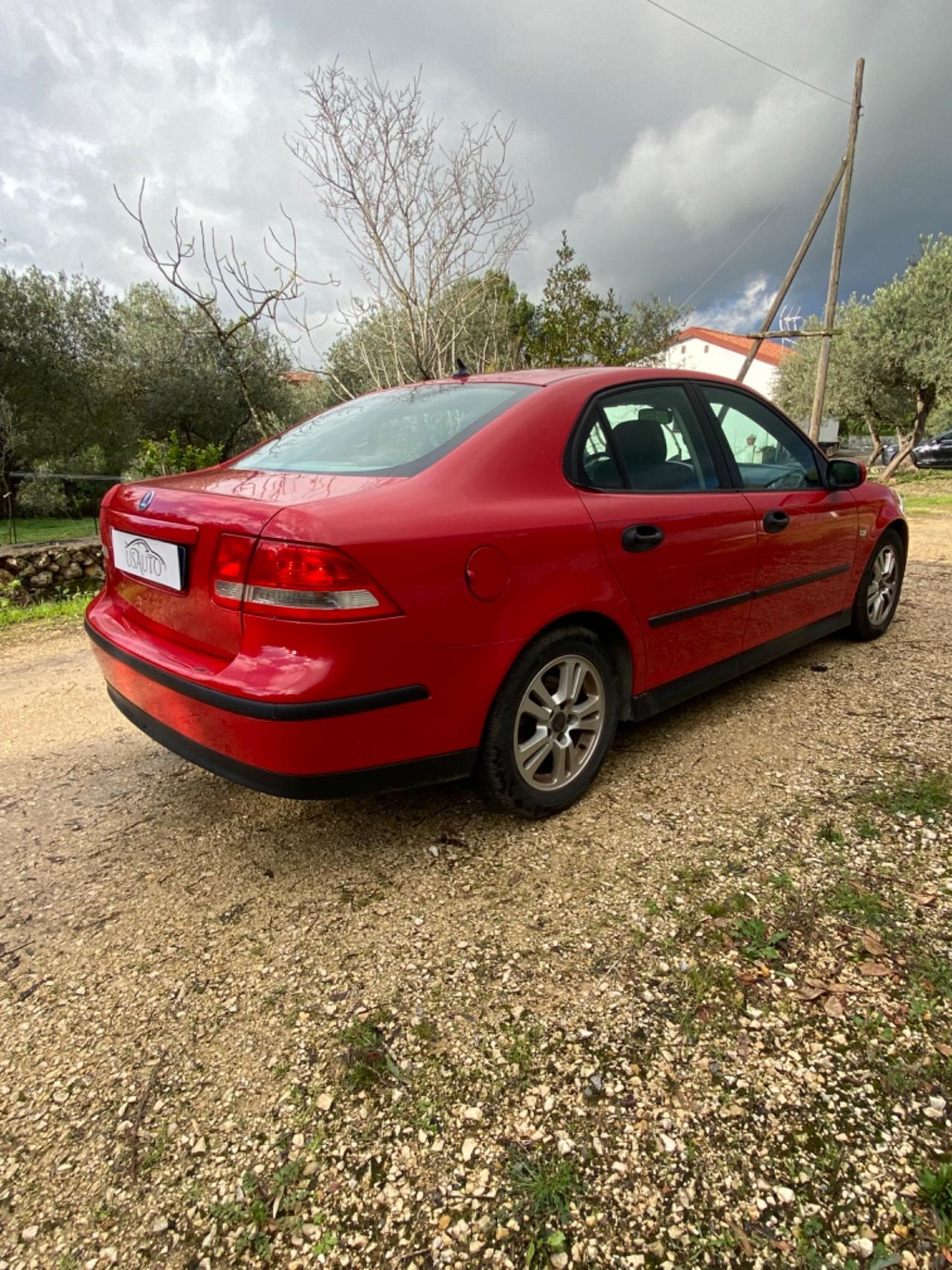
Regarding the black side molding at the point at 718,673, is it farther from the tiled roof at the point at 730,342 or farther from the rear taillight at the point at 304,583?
the tiled roof at the point at 730,342

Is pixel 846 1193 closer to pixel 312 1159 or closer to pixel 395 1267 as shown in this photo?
pixel 395 1267

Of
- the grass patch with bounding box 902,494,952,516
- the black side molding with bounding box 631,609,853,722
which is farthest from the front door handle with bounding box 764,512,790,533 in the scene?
the grass patch with bounding box 902,494,952,516

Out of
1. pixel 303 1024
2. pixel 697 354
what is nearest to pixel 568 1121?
pixel 303 1024

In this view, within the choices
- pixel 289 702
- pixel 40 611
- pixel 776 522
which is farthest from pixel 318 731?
pixel 40 611

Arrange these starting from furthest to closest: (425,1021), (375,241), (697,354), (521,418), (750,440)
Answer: (697,354), (375,241), (750,440), (521,418), (425,1021)

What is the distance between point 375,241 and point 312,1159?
7.76 m

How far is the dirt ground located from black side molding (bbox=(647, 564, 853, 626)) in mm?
604

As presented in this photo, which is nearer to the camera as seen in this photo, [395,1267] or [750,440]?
[395,1267]

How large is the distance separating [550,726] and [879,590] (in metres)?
2.92

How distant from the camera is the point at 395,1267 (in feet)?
3.69

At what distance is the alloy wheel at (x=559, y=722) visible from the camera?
224cm

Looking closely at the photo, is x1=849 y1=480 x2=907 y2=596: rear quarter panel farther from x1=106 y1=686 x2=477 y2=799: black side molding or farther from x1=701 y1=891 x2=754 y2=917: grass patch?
x1=106 y1=686 x2=477 y2=799: black side molding

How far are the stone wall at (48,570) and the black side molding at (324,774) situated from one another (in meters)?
5.42

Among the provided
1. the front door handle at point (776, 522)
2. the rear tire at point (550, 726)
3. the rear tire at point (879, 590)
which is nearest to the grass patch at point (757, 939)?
the rear tire at point (550, 726)
